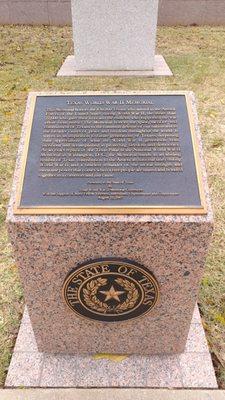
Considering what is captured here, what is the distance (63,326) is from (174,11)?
846 centimetres

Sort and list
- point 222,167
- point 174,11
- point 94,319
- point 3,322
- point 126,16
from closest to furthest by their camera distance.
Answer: point 94,319 → point 3,322 → point 222,167 → point 126,16 → point 174,11

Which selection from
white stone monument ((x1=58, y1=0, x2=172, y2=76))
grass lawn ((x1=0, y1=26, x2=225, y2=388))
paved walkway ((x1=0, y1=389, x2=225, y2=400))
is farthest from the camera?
white stone monument ((x1=58, y1=0, x2=172, y2=76))

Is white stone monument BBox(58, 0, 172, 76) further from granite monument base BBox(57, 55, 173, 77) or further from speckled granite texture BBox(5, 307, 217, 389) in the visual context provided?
speckled granite texture BBox(5, 307, 217, 389)

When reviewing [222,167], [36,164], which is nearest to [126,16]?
[222,167]

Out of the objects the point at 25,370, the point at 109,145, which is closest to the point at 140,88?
the point at 109,145

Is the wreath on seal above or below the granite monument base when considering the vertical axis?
below

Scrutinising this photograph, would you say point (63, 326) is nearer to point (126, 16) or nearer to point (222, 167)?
point (222, 167)

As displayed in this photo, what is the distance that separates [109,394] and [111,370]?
6.9 inches

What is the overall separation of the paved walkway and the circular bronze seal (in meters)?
0.48

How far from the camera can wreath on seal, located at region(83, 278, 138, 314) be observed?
2.32 m

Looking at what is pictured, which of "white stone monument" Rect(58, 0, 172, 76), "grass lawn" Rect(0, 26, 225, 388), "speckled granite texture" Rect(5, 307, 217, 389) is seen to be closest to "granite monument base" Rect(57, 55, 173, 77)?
"white stone monument" Rect(58, 0, 172, 76)

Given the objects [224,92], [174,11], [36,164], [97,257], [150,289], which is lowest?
[150,289]

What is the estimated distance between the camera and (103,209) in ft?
6.85

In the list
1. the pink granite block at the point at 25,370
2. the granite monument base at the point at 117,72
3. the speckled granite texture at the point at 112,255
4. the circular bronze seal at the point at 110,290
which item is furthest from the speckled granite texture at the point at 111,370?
the granite monument base at the point at 117,72
